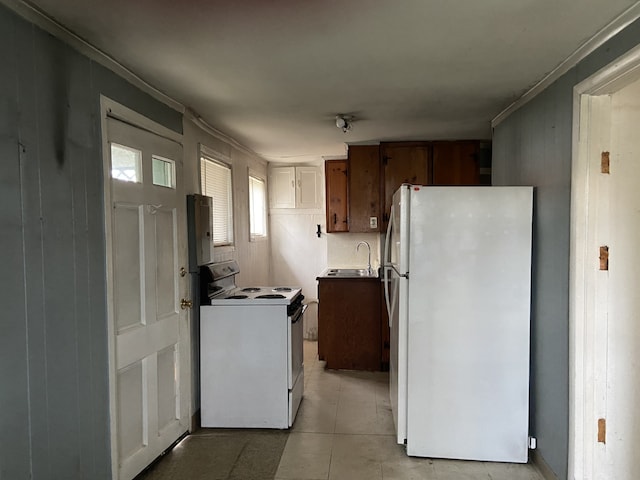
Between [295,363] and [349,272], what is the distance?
1752mm

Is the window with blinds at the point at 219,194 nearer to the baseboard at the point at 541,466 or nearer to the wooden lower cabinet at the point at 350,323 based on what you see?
the wooden lower cabinet at the point at 350,323

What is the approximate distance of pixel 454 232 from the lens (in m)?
2.46

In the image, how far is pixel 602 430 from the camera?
78.5 inches

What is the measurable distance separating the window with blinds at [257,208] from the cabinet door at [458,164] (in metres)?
1.97

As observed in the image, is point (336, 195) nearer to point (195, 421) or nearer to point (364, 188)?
point (364, 188)

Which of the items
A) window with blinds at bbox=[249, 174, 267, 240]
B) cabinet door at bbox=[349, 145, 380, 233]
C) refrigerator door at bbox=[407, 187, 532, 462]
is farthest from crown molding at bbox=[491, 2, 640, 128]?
window with blinds at bbox=[249, 174, 267, 240]

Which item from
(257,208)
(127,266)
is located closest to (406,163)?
(257,208)

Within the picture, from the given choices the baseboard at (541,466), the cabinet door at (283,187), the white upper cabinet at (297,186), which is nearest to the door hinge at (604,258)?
the baseboard at (541,466)

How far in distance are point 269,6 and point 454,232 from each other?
5.11 feet

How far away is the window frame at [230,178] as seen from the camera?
10.6 ft

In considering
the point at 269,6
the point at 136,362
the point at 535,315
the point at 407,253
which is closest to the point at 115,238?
the point at 136,362

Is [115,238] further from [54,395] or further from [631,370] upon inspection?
[631,370]

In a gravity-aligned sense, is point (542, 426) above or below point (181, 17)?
below

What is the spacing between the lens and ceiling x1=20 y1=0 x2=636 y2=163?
1564 mm
